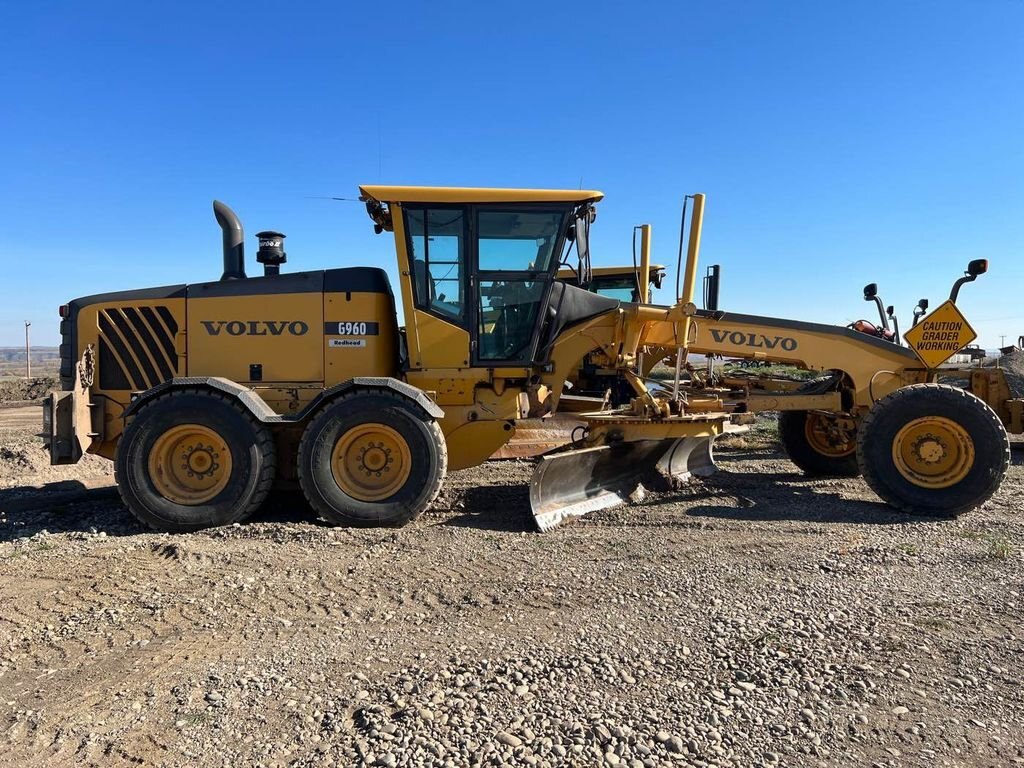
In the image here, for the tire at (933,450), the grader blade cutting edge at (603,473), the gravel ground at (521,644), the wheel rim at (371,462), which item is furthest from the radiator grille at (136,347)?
the tire at (933,450)

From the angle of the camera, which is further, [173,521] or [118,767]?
[173,521]

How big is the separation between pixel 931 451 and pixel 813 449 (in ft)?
5.60

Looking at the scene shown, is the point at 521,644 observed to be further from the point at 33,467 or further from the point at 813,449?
the point at 33,467

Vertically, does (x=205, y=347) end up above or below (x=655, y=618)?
above

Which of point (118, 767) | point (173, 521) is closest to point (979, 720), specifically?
point (118, 767)

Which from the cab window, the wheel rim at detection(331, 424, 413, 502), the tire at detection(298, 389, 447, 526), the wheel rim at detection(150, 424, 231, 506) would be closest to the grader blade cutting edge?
the tire at detection(298, 389, 447, 526)

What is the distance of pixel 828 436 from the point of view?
7.17 metres

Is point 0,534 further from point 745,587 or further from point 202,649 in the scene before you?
point 745,587

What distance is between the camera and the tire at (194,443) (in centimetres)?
523

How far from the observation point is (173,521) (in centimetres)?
524

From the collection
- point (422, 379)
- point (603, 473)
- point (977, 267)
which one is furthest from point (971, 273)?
point (422, 379)

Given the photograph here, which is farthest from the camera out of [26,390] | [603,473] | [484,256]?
[26,390]

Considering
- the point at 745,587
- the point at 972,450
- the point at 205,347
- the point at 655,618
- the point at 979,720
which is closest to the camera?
the point at 979,720

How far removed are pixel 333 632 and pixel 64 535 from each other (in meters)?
3.02
